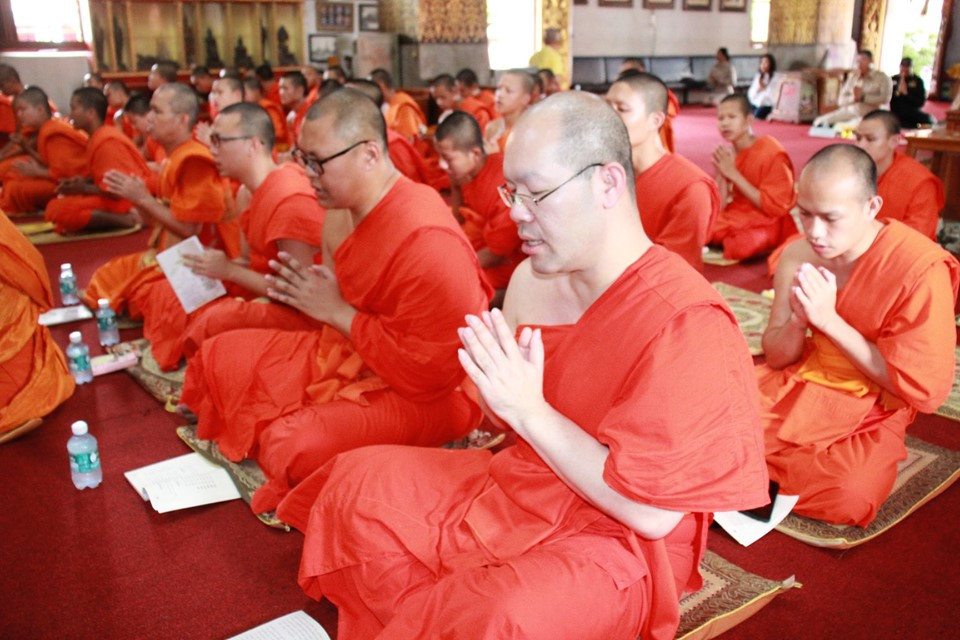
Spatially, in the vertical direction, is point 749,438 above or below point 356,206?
below

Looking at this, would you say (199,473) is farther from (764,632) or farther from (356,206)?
(764,632)

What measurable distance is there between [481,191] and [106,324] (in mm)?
2118

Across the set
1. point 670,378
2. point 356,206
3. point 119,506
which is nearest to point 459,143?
point 356,206

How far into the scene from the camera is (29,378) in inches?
143

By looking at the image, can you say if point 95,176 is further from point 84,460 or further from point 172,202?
point 84,460

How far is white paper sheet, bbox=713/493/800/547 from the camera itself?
8.96 feet

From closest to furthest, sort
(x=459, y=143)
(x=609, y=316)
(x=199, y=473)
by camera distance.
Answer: (x=609, y=316), (x=199, y=473), (x=459, y=143)

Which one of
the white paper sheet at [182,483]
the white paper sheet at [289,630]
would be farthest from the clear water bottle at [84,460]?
the white paper sheet at [289,630]

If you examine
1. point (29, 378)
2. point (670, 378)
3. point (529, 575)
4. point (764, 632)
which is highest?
point (670, 378)

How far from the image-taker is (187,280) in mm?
4008


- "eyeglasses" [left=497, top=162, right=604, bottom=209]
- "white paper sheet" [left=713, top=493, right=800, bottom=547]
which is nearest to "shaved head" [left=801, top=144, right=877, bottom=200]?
"white paper sheet" [left=713, top=493, right=800, bottom=547]

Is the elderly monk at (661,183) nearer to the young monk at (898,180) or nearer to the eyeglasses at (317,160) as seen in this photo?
the young monk at (898,180)

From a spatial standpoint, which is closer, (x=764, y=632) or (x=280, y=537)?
(x=764, y=632)

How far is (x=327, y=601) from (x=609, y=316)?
131 cm
